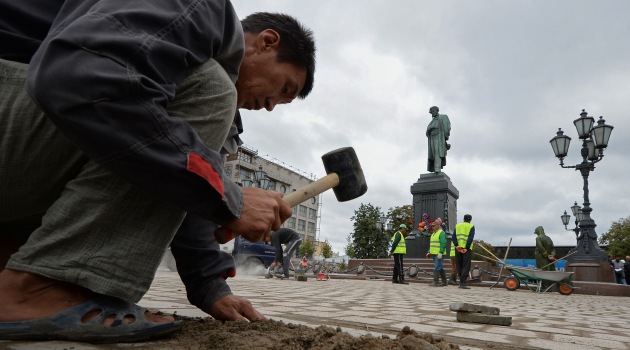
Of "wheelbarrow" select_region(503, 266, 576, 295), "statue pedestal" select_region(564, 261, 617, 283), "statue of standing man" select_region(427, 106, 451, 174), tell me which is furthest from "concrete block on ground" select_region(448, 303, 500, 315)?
"statue of standing man" select_region(427, 106, 451, 174)

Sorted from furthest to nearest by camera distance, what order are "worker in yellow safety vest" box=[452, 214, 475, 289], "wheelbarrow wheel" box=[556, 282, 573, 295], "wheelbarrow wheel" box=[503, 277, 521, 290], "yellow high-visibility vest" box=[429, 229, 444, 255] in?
"wheelbarrow wheel" box=[503, 277, 521, 290] → "yellow high-visibility vest" box=[429, 229, 444, 255] → "wheelbarrow wheel" box=[556, 282, 573, 295] → "worker in yellow safety vest" box=[452, 214, 475, 289]

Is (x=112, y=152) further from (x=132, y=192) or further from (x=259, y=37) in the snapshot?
(x=259, y=37)

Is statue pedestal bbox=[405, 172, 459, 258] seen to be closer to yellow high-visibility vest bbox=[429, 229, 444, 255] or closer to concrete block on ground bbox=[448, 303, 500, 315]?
yellow high-visibility vest bbox=[429, 229, 444, 255]

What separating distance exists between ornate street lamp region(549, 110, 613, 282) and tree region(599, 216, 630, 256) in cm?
3117

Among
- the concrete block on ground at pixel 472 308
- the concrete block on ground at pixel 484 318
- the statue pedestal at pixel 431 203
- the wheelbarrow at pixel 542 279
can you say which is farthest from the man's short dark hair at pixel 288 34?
the statue pedestal at pixel 431 203

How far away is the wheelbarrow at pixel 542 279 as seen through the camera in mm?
11492

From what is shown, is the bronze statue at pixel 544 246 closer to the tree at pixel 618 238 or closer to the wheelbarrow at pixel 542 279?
the wheelbarrow at pixel 542 279

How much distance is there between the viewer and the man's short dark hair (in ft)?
6.22

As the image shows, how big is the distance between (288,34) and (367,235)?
38.7 meters

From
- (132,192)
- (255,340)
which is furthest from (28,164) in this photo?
(255,340)

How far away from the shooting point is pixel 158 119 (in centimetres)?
108

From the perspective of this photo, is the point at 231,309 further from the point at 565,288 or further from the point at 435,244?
the point at 565,288

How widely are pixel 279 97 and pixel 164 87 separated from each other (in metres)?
Result: 0.99

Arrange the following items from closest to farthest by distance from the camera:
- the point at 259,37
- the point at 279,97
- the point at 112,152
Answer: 1. the point at 112,152
2. the point at 259,37
3. the point at 279,97
